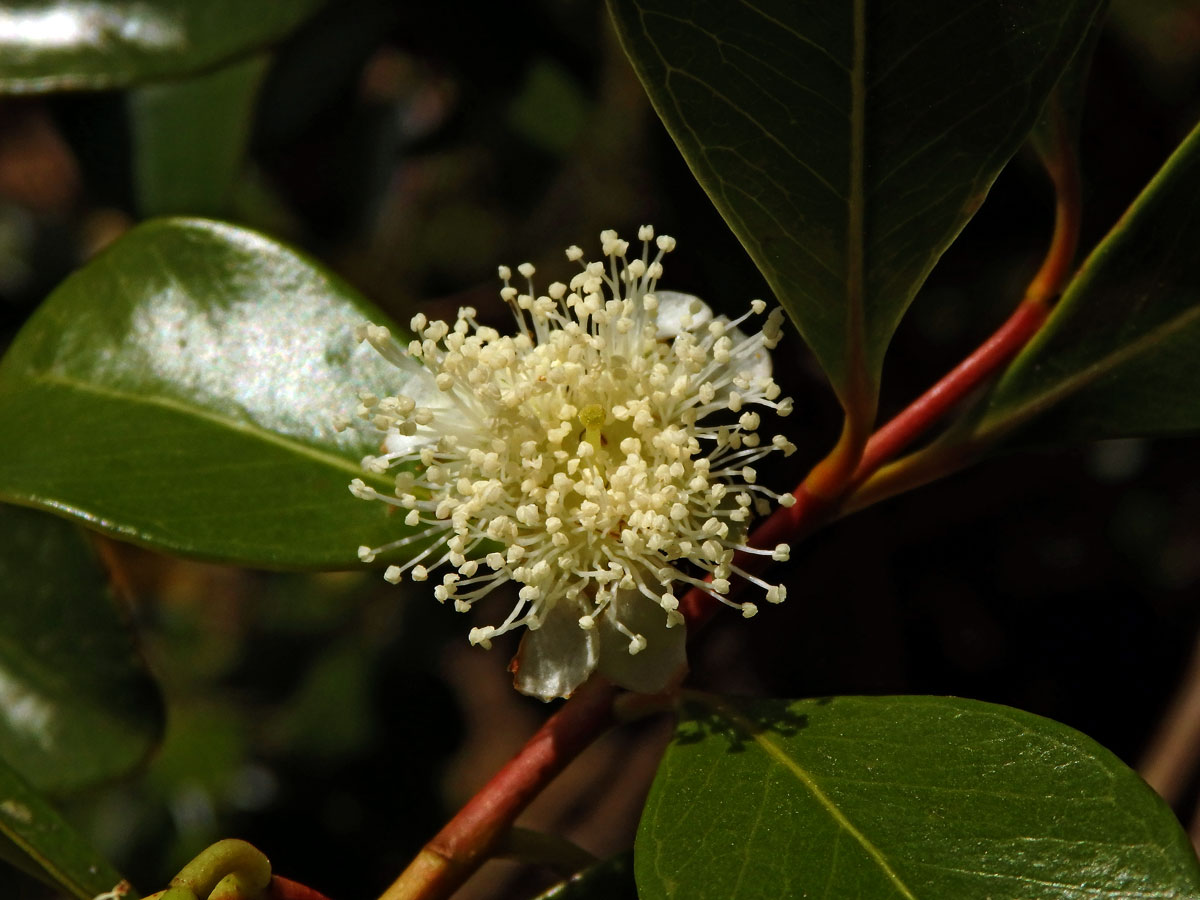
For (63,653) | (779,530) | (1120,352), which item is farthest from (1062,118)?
(63,653)

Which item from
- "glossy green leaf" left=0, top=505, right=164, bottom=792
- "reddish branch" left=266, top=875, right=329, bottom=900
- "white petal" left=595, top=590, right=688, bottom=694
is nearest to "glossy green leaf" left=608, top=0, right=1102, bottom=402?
"white petal" left=595, top=590, right=688, bottom=694

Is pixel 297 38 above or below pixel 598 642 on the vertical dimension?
above

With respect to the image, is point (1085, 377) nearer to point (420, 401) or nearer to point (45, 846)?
point (420, 401)

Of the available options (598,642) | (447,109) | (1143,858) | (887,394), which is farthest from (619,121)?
(1143,858)

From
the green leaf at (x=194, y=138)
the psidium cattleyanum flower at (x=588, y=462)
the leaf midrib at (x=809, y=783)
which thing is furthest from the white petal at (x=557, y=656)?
the green leaf at (x=194, y=138)

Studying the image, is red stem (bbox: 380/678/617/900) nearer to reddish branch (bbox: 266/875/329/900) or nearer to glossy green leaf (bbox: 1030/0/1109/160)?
reddish branch (bbox: 266/875/329/900)

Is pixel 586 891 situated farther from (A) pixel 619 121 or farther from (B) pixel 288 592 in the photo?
(A) pixel 619 121
